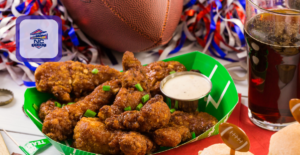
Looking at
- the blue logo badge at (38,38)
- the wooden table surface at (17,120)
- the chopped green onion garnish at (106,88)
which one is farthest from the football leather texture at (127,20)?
the wooden table surface at (17,120)

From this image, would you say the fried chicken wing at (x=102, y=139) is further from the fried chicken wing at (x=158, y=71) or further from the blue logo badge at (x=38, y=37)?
the blue logo badge at (x=38, y=37)

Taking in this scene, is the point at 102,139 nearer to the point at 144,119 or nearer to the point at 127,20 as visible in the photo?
the point at 144,119

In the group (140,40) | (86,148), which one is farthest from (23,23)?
(86,148)

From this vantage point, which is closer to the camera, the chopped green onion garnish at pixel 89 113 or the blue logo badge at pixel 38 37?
the chopped green onion garnish at pixel 89 113

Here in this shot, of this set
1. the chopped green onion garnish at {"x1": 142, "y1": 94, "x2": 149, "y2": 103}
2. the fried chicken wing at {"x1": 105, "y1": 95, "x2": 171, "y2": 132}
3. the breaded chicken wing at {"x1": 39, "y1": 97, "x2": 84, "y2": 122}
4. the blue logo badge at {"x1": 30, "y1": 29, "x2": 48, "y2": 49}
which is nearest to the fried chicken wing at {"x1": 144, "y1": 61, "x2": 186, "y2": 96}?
the chopped green onion garnish at {"x1": 142, "y1": 94, "x2": 149, "y2": 103}

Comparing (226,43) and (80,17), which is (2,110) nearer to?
(80,17)

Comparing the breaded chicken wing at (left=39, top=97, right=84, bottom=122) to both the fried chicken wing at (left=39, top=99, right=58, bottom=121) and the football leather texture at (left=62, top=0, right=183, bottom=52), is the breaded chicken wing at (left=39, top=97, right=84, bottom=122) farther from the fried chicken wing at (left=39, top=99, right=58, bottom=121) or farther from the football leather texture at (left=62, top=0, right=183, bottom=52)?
the football leather texture at (left=62, top=0, right=183, bottom=52)
